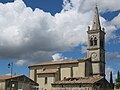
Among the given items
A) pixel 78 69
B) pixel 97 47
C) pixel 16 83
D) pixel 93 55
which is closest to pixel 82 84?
pixel 78 69

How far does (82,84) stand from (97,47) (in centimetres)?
2108

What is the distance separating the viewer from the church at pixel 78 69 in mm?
77500

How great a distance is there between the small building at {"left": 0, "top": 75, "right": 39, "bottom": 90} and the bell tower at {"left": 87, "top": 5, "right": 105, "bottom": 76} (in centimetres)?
1937

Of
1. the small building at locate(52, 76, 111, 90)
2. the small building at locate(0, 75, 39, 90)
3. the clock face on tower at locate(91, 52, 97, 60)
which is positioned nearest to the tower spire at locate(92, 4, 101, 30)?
the clock face on tower at locate(91, 52, 97, 60)

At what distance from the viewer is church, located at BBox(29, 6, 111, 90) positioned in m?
77.5

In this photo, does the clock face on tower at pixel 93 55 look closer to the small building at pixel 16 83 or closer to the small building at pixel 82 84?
the small building at pixel 82 84

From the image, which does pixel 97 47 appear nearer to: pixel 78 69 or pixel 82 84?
pixel 78 69

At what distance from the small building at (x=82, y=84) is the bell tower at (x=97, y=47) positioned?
1132 cm

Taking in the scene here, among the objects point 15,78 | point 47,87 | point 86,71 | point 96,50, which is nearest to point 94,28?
point 96,50


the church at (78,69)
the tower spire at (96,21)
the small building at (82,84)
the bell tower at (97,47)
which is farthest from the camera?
the tower spire at (96,21)

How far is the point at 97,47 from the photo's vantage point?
302 ft

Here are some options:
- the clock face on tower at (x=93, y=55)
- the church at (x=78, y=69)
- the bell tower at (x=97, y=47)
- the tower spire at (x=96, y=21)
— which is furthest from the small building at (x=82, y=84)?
the tower spire at (x=96, y=21)

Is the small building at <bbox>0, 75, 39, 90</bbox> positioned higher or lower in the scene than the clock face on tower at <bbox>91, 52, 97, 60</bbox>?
lower

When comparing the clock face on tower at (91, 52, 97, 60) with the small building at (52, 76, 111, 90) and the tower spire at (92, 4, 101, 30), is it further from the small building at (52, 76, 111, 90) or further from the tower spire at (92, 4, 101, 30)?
the small building at (52, 76, 111, 90)
